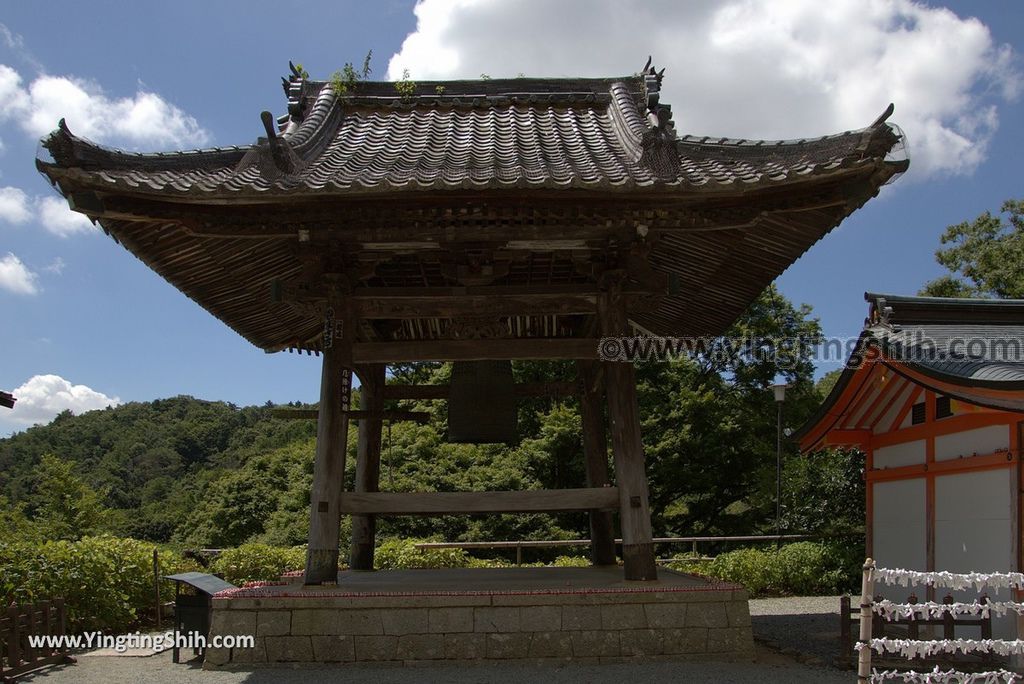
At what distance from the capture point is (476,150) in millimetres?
8547

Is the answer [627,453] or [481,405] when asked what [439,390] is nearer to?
[481,405]

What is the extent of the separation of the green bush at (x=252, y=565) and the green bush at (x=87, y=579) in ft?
5.84

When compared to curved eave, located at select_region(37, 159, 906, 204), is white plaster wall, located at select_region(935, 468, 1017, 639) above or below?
below

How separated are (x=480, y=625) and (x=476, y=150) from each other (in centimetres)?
460

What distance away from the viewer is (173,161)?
7.60 m

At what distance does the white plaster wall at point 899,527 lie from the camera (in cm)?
993

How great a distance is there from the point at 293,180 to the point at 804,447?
8.54 m

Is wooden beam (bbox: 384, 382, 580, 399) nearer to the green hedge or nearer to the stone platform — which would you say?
the stone platform

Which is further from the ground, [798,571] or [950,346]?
[950,346]

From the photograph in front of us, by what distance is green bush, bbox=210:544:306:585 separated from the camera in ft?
46.1

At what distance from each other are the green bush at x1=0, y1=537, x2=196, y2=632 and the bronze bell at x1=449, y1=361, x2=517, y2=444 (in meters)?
4.89

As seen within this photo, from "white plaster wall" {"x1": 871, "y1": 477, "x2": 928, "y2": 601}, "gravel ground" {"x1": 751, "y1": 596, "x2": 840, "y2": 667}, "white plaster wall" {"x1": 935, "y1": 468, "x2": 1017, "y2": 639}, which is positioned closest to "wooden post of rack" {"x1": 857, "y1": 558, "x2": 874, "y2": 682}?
"gravel ground" {"x1": 751, "y1": 596, "x2": 840, "y2": 667}

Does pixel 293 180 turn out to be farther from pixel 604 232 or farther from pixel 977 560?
pixel 977 560

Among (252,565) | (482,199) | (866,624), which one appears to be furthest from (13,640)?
(866,624)
